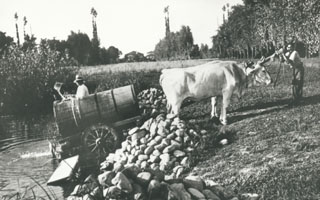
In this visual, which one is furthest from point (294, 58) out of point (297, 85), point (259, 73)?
point (259, 73)

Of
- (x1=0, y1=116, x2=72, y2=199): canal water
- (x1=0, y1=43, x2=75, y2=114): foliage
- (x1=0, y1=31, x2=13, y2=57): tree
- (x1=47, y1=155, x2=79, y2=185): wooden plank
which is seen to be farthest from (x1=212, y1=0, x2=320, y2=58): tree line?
(x1=0, y1=31, x2=13, y2=57): tree

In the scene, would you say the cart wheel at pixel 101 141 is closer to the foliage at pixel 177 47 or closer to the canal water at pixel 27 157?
the canal water at pixel 27 157

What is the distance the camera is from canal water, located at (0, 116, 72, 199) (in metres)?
8.83

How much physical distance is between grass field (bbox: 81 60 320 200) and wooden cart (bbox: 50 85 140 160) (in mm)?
1851

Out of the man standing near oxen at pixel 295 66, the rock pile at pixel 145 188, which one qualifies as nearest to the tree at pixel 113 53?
the man standing near oxen at pixel 295 66

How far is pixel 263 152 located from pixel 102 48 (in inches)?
279

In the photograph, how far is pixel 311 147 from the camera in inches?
281

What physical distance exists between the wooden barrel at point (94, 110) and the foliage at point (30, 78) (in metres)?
5.10

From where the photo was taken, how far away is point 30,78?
54.4 ft

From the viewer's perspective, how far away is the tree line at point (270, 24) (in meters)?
10.1

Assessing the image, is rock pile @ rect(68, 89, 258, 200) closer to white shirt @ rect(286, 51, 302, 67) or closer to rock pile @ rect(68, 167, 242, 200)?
rock pile @ rect(68, 167, 242, 200)

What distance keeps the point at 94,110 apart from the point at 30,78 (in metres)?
7.15

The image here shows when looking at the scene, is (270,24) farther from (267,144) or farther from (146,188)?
(146,188)

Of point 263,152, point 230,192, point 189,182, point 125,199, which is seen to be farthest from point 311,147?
point 125,199
